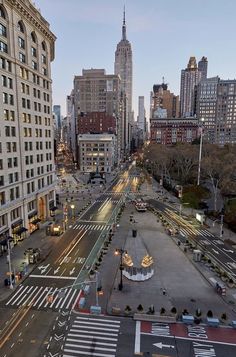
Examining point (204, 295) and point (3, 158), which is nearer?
point (204, 295)

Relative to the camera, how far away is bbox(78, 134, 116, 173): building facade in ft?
549

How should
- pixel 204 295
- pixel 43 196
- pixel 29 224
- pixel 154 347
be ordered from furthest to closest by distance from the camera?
1. pixel 43 196
2. pixel 29 224
3. pixel 204 295
4. pixel 154 347

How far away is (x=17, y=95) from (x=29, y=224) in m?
26.5

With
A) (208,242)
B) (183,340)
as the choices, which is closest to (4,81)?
(183,340)

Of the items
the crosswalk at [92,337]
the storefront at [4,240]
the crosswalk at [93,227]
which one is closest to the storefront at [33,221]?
the crosswalk at [93,227]

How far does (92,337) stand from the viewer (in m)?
25.7

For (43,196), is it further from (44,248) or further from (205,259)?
(205,259)

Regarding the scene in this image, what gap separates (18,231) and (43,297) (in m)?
19.5

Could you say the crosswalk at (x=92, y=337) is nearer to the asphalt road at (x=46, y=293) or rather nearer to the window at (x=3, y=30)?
the asphalt road at (x=46, y=293)

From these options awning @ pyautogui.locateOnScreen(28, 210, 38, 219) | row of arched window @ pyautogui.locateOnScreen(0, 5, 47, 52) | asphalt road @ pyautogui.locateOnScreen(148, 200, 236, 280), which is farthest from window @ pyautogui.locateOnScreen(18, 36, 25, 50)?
asphalt road @ pyautogui.locateOnScreen(148, 200, 236, 280)

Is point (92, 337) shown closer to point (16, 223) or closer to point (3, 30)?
point (16, 223)

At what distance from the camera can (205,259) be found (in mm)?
42688

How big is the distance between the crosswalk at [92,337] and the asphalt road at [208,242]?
21.0 m

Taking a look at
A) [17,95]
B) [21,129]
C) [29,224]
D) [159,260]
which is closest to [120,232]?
[159,260]
